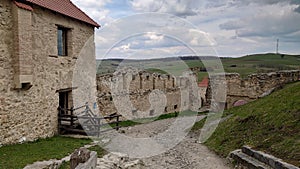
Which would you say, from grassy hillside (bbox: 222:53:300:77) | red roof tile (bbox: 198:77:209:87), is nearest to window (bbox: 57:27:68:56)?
red roof tile (bbox: 198:77:209:87)

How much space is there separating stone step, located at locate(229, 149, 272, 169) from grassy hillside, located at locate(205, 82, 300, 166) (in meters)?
0.42

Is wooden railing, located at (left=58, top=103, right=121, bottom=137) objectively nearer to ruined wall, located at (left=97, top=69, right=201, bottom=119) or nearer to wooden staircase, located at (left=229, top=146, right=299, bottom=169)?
ruined wall, located at (left=97, top=69, right=201, bottom=119)

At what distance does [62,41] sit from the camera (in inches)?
510

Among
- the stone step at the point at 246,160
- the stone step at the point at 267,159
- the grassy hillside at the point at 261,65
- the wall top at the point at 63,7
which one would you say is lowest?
the stone step at the point at 246,160

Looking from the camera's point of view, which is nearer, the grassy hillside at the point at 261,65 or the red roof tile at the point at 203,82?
the red roof tile at the point at 203,82

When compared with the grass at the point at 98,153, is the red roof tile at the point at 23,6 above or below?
above

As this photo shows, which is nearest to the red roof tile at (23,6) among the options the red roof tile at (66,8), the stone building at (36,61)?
the stone building at (36,61)

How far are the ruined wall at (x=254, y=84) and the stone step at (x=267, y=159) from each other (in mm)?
10092

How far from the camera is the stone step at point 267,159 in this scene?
6.23m

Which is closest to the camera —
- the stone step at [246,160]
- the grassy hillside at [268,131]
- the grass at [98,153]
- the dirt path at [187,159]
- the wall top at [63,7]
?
the stone step at [246,160]

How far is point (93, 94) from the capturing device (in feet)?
51.5

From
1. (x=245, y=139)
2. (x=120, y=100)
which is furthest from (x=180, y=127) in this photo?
(x=245, y=139)

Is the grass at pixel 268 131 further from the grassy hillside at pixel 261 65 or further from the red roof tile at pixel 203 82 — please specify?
the grassy hillside at pixel 261 65

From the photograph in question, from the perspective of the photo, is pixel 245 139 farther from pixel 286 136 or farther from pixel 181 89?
pixel 181 89
